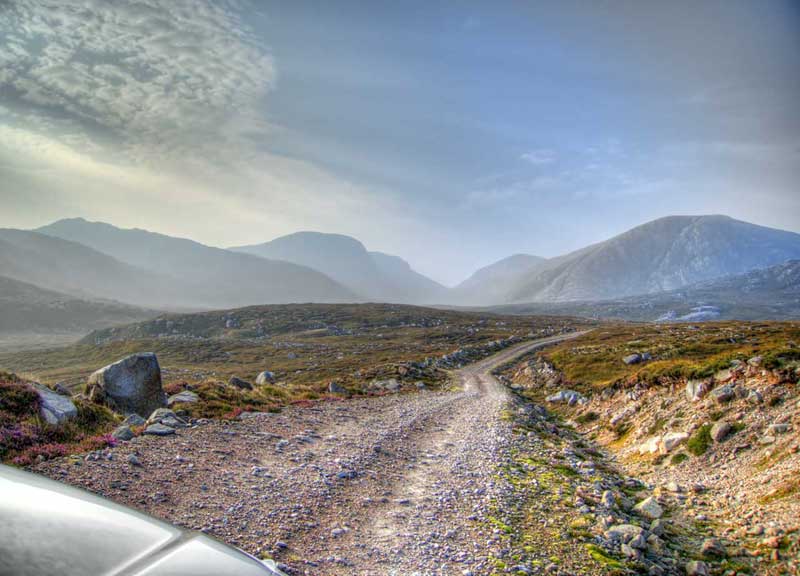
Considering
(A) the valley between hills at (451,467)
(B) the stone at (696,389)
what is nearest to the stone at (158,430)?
(A) the valley between hills at (451,467)

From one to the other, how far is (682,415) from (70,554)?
910 inches

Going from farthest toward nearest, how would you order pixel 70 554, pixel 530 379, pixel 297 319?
pixel 297 319
pixel 530 379
pixel 70 554

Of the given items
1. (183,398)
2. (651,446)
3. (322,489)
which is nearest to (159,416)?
(183,398)

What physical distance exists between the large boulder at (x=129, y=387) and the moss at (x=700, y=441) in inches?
917

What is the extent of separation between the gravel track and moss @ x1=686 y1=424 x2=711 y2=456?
7211 millimetres

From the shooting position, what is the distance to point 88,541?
253 centimetres

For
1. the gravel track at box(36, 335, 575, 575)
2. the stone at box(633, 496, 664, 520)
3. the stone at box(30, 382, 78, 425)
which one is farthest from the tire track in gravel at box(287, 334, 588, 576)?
the stone at box(30, 382, 78, 425)

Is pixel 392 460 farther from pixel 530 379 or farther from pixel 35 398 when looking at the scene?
pixel 530 379

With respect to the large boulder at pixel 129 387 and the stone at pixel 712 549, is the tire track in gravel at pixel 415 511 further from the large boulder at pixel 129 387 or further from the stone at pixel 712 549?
the large boulder at pixel 129 387

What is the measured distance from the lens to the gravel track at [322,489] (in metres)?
8.57

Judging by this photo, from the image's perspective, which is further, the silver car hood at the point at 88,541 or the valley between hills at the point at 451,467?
the valley between hills at the point at 451,467

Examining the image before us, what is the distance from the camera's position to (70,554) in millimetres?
2406

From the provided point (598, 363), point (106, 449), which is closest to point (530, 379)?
point (598, 363)

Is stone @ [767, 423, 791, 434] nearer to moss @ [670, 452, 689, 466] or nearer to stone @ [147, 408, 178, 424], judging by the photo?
moss @ [670, 452, 689, 466]
